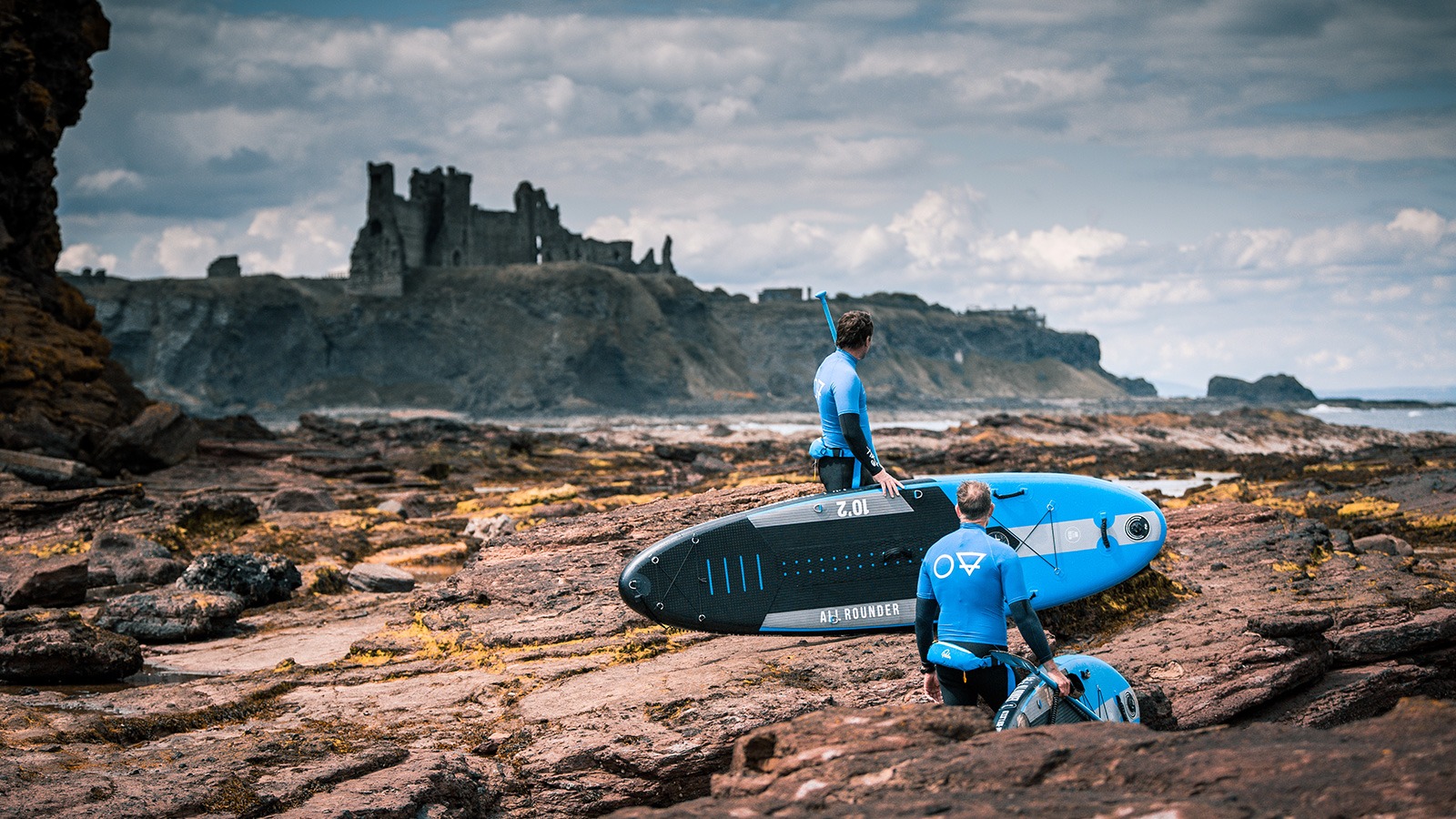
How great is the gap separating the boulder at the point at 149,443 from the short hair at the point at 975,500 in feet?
65.8

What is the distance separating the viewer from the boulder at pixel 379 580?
499 inches

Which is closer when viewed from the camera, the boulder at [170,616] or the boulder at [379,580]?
the boulder at [170,616]

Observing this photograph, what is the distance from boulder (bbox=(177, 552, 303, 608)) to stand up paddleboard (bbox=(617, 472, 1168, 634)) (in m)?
5.76

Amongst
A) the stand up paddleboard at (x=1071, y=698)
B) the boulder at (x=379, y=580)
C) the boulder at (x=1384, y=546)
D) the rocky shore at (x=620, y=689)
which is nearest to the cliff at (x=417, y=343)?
the boulder at (x=379, y=580)

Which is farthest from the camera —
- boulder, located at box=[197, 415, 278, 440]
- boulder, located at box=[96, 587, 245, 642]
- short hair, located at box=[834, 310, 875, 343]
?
boulder, located at box=[197, 415, 278, 440]

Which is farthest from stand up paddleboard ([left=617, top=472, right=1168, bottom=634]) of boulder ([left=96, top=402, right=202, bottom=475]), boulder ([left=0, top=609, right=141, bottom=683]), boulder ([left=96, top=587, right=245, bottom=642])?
boulder ([left=96, top=402, right=202, bottom=475])

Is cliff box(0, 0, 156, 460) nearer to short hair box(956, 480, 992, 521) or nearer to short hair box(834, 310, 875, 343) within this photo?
short hair box(834, 310, 875, 343)

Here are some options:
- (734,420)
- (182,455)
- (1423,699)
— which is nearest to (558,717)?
(1423,699)

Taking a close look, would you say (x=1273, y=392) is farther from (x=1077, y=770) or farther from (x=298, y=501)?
(x=1077, y=770)

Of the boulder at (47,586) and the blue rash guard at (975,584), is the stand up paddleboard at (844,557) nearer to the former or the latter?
the blue rash guard at (975,584)

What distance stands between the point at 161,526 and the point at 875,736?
43.4ft

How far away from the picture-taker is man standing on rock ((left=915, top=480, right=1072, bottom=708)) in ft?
17.8

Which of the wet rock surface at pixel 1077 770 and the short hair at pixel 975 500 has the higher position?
the short hair at pixel 975 500

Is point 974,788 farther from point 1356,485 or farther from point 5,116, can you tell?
point 5,116
